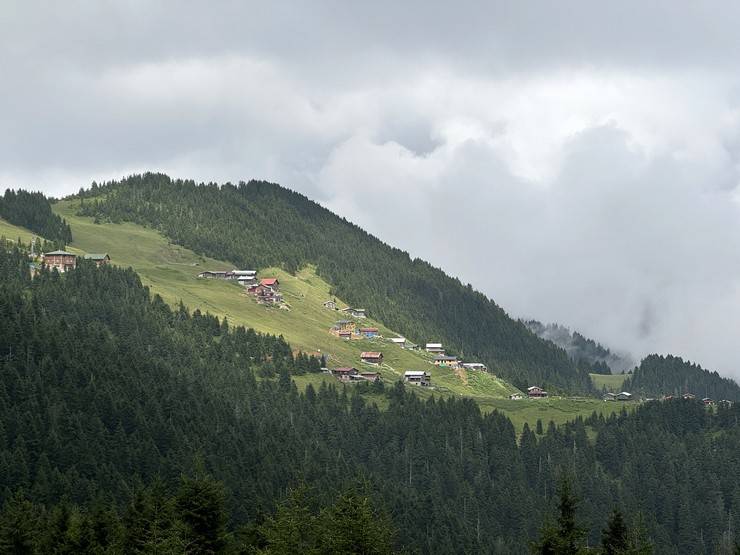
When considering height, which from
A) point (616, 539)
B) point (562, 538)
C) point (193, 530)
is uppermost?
point (562, 538)

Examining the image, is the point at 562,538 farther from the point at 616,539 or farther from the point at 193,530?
the point at 193,530

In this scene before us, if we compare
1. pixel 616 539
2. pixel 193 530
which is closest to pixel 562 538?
pixel 616 539

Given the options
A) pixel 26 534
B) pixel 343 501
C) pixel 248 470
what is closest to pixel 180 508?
pixel 343 501

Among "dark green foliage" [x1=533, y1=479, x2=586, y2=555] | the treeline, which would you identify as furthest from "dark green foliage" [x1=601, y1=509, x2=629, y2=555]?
the treeline

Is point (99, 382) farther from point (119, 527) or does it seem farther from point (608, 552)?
point (608, 552)

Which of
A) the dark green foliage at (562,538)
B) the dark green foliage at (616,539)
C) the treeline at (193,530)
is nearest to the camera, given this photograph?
the dark green foliage at (562,538)

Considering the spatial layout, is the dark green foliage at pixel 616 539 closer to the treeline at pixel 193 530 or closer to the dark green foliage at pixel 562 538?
the dark green foliage at pixel 562 538

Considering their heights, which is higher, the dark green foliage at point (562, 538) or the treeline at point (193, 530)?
the dark green foliage at point (562, 538)

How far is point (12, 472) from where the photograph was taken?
150m

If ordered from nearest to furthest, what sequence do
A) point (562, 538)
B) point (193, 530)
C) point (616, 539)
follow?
1. point (562, 538)
2. point (616, 539)
3. point (193, 530)

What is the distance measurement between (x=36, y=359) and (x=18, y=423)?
3106 cm

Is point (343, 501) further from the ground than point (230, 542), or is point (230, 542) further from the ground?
point (343, 501)

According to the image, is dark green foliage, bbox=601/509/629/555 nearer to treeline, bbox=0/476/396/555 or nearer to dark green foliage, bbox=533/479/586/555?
dark green foliage, bbox=533/479/586/555

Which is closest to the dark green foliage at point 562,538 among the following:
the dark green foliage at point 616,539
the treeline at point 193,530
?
the dark green foliage at point 616,539
